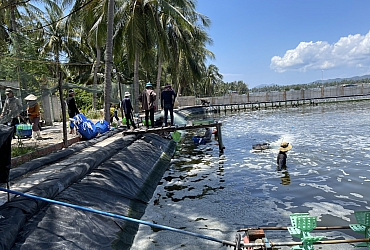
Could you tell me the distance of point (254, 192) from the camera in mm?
7801

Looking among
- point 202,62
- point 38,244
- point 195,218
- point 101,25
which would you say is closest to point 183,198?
point 195,218

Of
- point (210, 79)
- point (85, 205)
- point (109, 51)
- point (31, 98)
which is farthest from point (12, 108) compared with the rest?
point (210, 79)

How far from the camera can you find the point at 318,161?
416 inches

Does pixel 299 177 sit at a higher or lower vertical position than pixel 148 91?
lower

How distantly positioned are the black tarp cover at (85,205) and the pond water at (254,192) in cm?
48

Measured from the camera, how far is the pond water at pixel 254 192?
226 inches

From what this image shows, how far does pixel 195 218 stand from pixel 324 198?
315 centimetres

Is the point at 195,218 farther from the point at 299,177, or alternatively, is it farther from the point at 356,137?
the point at 356,137

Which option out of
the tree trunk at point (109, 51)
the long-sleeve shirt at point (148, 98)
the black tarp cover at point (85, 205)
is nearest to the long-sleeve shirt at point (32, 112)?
the tree trunk at point (109, 51)

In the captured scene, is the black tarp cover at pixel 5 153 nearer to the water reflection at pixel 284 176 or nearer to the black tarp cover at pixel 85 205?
the black tarp cover at pixel 85 205

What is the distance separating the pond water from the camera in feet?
18.8

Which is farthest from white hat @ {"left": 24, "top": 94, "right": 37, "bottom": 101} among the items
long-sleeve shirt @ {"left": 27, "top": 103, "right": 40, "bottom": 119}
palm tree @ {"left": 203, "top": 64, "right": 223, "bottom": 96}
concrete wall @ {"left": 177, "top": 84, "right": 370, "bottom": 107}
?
palm tree @ {"left": 203, "top": 64, "right": 223, "bottom": 96}

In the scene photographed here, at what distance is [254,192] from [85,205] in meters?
4.36

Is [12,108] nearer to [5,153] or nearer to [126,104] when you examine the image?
[126,104]
